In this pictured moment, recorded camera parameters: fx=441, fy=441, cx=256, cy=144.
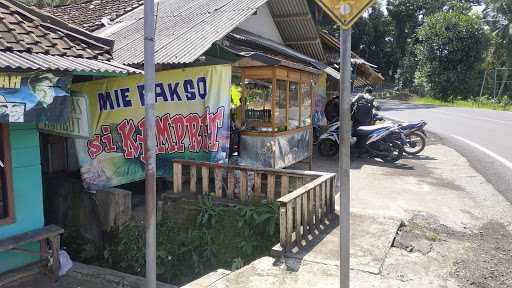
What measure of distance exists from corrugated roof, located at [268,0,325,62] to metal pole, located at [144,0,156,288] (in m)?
9.04

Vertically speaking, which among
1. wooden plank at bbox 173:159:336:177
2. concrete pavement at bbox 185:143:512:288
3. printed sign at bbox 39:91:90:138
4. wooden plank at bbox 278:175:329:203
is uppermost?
printed sign at bbox 39:91:90:138

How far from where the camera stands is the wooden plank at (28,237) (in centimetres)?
525

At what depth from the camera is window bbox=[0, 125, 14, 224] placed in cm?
547

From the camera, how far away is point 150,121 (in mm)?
3143

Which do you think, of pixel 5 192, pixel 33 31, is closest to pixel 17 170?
pixel 5 192

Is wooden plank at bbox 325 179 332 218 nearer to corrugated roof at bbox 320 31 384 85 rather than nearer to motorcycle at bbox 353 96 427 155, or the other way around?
motorcycle at bbox 353 96 427 155

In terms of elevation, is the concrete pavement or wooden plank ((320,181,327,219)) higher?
wooden plank ((320,181,327,219))

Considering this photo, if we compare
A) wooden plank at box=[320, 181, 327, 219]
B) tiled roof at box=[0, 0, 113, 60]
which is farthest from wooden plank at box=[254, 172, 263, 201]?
tiled roof at box=[0, 0, 113, 60]

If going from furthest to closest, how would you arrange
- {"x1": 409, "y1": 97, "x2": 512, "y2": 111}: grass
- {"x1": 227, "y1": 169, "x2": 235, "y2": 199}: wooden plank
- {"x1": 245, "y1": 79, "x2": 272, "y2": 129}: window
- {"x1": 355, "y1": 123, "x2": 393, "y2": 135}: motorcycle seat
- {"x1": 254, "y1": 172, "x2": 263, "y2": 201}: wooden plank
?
{"x1": 409, "y1": 97, "x2": 512, "y2": 111}: grass → {"x1": 355, "y1": 123, "x2": 393, "y2": 135}: motorcycle seat → {"x1": 245, "y1": 79, "x2": 272, "y2": 129}: window → {"x1": 227, "y1": 169, "x2": 235, "y2": 199}: wooden plank → {"x1": 254, "y1": 172, "x2": 263, "y2": 201}: wooden plank

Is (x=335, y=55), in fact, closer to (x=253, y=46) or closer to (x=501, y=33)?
(x=253, y=46)

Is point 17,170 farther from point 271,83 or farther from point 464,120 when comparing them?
point 464,120

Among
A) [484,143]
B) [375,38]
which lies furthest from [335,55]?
[375,38]

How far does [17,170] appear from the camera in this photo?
5652 millimetres

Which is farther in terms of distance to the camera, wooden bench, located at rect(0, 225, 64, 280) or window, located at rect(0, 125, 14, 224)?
window, located at rect(0, 125, 14, 224)
